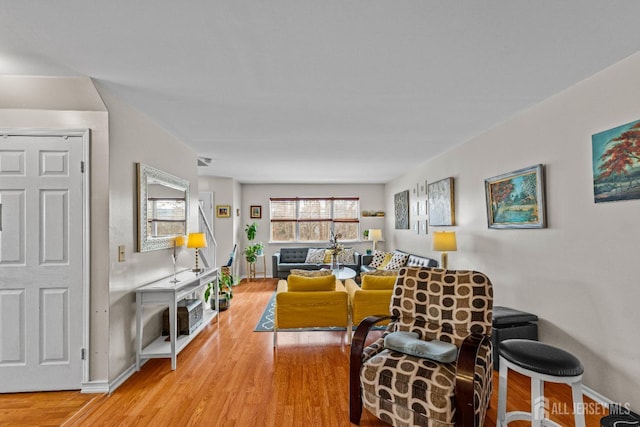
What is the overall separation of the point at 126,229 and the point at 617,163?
13.2ft

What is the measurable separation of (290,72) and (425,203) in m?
4.07

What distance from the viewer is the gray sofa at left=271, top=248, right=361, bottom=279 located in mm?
6961

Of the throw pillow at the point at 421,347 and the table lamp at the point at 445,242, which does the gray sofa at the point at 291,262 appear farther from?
the throw pillow at the point at 421,347

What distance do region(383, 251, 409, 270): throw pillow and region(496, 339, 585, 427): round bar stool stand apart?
3905mm

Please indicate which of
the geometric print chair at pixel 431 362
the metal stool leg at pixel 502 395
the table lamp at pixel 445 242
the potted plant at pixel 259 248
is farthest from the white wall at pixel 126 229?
the potted plant at pixel 259 248

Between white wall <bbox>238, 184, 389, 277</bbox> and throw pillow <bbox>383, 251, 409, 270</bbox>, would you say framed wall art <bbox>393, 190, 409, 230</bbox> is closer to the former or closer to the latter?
throw pillow <bbox>383, 251, 409, 270</bbox>

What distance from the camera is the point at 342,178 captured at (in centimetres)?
746

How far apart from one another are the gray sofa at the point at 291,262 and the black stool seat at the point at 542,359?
5.13 meters

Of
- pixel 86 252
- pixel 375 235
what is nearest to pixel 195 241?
pixel 86 252

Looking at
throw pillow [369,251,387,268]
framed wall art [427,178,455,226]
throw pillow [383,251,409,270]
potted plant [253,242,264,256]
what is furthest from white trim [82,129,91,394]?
throw pillow [369,251,387,268]

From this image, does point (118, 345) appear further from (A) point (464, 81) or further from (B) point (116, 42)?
(A) point (464, 81)

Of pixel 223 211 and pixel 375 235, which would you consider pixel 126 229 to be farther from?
pixel 375 235

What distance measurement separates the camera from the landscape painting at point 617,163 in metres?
2.07

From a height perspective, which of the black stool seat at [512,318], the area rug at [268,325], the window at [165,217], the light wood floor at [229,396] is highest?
the window at [165,217]
